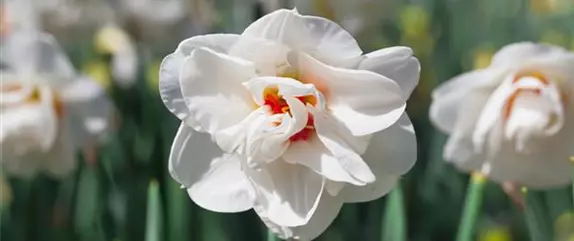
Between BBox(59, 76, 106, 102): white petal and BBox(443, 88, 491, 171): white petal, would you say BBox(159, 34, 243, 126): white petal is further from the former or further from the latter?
BBox(59, 76, 106, 102): white petal

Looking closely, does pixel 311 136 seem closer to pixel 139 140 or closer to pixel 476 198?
pixel 476 198

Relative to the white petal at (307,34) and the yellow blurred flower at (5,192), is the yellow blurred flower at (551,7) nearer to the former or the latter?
the yellow blurred flower at (5,192)

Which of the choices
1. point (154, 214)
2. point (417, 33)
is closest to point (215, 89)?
point (154, 214)

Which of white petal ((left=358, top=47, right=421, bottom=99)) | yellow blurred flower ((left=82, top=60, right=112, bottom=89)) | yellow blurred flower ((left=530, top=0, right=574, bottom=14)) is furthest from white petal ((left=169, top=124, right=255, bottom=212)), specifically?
yellow blurred flower ((left=530, top=0, right=574, bottom=14))

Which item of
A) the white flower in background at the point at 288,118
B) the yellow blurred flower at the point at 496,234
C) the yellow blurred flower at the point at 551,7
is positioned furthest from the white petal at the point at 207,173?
the yellow blurred flower at the point at 551,7

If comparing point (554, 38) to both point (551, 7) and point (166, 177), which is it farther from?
point (166, 177)

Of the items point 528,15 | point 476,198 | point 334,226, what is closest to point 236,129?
point 476,198
